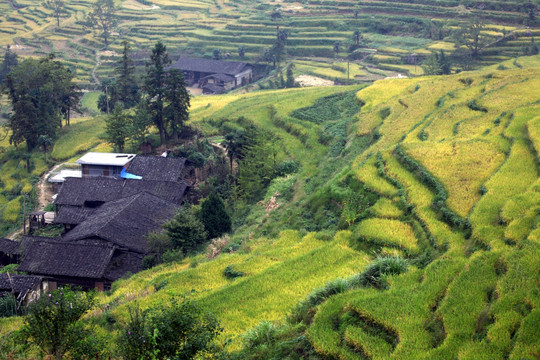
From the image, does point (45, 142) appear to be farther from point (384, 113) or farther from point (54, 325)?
point (54, 325)

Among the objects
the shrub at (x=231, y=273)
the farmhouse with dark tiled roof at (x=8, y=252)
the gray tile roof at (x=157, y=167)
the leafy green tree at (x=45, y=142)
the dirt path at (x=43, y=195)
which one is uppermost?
the shrub at (x=231, y=273)

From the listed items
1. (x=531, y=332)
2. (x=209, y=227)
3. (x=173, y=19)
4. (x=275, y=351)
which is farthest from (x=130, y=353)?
(x=173, y=19)

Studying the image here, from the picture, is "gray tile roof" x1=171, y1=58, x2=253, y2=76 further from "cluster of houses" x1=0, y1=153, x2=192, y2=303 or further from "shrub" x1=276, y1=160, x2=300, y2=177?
"shrub" x1=276, y1=160, x2=300, y2=177

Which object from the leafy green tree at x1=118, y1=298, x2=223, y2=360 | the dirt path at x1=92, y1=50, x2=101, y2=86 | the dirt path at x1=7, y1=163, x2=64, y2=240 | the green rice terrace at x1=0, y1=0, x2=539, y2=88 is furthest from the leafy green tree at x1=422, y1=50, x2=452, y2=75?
A: the leafy green tree at x1=118, y1=298, x2=223, y2=360

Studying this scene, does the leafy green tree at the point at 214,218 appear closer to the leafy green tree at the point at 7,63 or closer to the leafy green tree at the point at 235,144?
the leafy green tree at the point at 235,144

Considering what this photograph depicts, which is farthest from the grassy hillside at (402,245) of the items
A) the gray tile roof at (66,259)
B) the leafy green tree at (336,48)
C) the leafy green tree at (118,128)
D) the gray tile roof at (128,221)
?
the leafy green tree at (336,48)

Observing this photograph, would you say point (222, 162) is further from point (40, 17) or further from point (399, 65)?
point (40, 17)

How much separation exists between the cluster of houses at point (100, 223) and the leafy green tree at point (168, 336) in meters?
9.98

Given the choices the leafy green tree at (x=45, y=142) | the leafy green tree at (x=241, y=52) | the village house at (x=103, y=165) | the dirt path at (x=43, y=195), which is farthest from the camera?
the leafy green tree at (x=241, y=52)

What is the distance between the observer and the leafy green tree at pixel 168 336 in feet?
23.7

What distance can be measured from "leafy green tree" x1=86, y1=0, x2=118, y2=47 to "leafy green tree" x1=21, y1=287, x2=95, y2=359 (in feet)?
193

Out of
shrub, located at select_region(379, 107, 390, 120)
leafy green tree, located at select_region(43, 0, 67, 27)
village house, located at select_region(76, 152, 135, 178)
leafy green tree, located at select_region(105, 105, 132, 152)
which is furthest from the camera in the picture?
leafy green tree, located at select_region(43, 0, 67, 27)

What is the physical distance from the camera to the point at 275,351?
848 centimetres

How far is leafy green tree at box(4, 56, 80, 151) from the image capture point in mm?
32500
